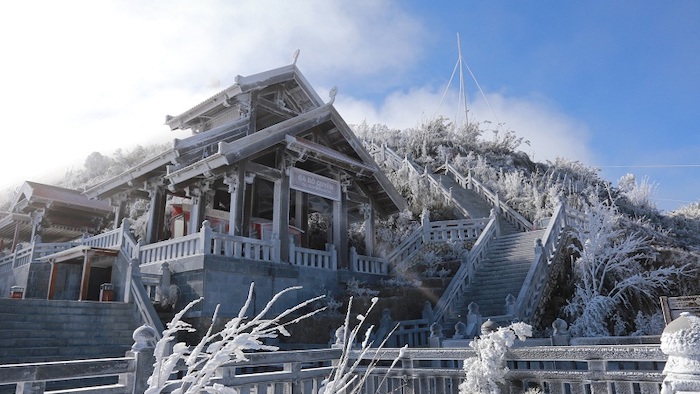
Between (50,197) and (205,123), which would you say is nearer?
(205,123)

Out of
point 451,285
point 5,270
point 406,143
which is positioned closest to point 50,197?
point 5,270

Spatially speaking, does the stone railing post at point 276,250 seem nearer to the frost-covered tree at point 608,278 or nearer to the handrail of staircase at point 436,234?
the handrail of staircase at point 436,234

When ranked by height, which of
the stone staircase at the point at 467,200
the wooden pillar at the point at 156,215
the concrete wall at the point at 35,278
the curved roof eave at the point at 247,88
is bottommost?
the concrete wall at the point at 35,278

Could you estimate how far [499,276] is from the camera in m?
17.3

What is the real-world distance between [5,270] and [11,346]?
1264cm

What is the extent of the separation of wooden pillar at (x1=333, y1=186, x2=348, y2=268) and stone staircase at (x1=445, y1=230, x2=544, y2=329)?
460 centimetres

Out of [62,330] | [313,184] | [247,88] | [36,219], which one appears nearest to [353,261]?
[313,184]

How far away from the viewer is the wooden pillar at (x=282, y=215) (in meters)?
16.2

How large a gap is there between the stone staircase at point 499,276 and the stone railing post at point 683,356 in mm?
10669

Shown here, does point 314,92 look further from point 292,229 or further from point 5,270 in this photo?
point 5,270

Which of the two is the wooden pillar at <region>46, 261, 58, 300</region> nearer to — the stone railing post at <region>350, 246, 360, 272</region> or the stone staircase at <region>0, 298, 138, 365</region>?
the stone staircase at <region>0, 298, 138, 365</region>

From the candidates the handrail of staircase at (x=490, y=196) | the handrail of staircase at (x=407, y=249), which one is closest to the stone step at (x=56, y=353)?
the handrail of staircase at (x=407, y=249)

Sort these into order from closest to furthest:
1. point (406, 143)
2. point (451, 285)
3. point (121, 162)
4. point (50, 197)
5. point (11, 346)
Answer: point (11, 346), point (451, 285), point (50, 197), point (406, 143), point (121, 162)

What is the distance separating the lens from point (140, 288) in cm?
1279
